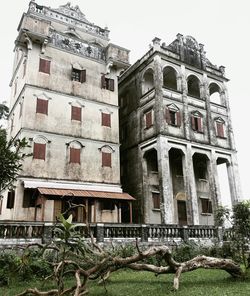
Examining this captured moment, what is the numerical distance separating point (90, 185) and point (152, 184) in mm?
5758

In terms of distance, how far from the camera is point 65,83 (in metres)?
23.9

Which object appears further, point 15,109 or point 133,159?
point 133,159

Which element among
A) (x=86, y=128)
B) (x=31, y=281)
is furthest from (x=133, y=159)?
(x=31, y=281)

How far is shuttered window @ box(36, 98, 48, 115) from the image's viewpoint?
22.0 meters

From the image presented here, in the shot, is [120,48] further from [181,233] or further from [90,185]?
[181,233]

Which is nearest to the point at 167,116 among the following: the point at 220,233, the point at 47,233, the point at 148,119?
the point at 148,119

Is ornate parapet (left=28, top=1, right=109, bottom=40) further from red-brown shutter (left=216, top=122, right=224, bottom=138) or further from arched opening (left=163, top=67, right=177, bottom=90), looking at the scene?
red-brown shutter (left=216, top=122, right=224, bottom=138)

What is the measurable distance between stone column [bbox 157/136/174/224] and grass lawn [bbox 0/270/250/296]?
9343 millimetres

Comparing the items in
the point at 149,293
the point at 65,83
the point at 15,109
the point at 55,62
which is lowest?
the point at 149,293

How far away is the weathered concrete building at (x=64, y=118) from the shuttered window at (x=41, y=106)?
7cm

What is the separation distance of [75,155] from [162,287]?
1456 centimetres

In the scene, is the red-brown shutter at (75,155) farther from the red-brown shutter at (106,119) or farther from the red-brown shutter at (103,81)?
the red-brown shutter at (103,81)

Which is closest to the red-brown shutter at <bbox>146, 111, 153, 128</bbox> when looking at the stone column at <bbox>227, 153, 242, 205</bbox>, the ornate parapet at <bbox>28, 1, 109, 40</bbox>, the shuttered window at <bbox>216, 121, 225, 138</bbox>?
the shuttered window at <bbox>216, 121, 225, 138</bbox>

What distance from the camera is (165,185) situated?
21797mm
